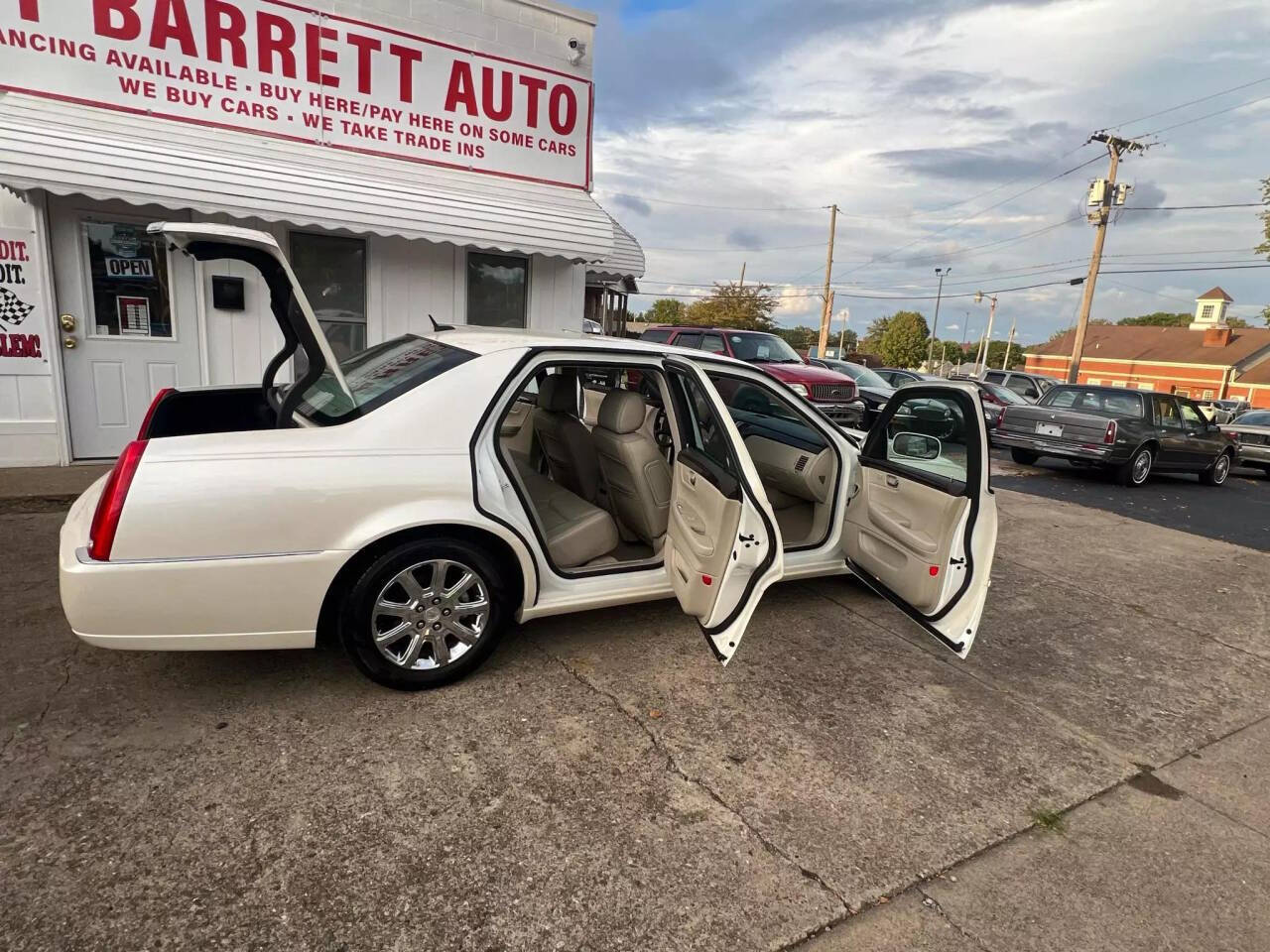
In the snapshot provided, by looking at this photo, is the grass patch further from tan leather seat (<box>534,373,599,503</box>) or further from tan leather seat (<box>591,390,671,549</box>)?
tan leather seat (<box>534,373,599,503</box>)

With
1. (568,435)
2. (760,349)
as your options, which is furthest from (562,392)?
(760,349)

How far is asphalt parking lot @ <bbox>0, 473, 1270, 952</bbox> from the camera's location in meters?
2.08

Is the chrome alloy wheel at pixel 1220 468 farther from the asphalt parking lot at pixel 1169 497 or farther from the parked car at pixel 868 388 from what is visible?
the parked car at pixel 868 388

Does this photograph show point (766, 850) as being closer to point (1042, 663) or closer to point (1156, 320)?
point (1042, 663)

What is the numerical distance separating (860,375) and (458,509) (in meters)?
14.0

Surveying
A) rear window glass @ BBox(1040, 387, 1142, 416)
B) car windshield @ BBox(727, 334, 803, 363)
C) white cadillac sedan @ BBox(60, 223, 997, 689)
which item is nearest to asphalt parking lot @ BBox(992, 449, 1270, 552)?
rear window glass @ BBox(1040, 387, 1142, 416)

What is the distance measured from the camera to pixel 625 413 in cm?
380

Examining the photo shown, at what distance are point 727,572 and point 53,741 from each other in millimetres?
2640

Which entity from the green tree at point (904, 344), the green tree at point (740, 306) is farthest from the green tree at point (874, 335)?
the green tree at point (740, 306)

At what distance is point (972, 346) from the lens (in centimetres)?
10500

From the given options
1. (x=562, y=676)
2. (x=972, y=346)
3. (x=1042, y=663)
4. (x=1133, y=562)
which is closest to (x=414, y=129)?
(x=562, y=676)

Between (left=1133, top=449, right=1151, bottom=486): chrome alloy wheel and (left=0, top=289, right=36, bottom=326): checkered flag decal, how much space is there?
531 inches

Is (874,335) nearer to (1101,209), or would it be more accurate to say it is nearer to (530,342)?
(1101,209)

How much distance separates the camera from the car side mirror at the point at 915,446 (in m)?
3.84
